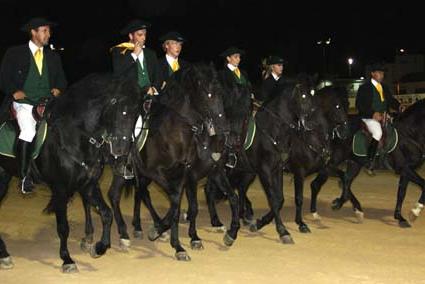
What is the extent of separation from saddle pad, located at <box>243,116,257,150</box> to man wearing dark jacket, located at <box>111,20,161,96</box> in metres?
1.76

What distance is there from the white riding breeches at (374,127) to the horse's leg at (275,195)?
2751 millimetres

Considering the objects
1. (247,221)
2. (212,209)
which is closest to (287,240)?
(247,221)

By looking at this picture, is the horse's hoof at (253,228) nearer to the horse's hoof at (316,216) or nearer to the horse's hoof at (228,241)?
the horse's hoof at (228,241)

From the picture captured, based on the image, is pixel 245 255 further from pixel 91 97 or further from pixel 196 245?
pixel 91 97

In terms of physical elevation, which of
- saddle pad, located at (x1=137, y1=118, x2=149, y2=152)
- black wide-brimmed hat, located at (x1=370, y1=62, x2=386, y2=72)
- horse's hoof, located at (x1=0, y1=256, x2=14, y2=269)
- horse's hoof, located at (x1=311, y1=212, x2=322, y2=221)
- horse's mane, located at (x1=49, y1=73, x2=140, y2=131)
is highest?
black wide-brimmed hat, located at (x1=370, y1=62, x2=386, y2=72)

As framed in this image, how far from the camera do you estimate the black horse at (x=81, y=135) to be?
779 centimetres

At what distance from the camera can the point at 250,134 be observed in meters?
10.5

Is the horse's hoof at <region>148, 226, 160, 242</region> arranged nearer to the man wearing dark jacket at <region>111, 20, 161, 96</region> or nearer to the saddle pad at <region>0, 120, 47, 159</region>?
the man wearing dark jacket at <region>111, 20, 161, 96</region>

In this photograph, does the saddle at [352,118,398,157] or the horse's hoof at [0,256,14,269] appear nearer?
the horse's hoof at [0,256,14,269]

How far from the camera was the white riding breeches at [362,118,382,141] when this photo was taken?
1212cm

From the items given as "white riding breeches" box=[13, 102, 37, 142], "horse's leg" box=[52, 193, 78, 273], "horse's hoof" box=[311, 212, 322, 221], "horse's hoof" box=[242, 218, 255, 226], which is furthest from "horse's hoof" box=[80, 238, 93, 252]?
"horse's hoof" box=[311, 212, 322, 221]

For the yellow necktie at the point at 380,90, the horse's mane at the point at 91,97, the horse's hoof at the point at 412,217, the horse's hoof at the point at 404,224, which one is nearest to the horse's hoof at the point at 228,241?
the horse's mane at the point at 91,97

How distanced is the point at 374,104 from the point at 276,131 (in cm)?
317

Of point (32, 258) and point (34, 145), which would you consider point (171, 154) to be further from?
point (32, 258)
